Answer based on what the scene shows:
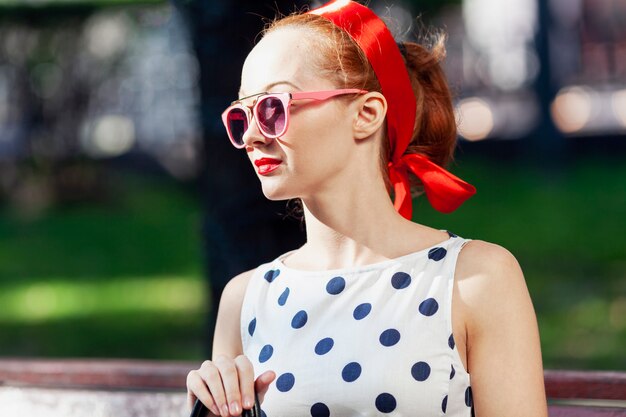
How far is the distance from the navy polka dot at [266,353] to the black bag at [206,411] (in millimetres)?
201

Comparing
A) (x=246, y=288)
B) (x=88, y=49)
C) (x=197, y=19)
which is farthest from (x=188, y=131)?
(x=246, y=288)

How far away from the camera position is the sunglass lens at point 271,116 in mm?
1953

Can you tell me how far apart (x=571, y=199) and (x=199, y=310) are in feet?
18.4

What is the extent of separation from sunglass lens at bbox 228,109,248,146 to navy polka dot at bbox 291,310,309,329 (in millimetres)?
354

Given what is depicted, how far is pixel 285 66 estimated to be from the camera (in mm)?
2002

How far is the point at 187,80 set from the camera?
17.4m

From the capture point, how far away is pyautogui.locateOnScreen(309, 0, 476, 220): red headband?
208cm

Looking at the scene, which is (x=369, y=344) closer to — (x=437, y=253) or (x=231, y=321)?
(x=437, y=253)

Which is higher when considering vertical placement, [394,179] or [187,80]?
[394,179]

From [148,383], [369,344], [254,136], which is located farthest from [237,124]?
[148,383]

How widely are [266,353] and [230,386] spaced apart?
0.72 feet

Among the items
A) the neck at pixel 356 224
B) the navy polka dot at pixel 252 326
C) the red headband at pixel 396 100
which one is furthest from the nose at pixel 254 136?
the navy polka dot at pixel 252 326

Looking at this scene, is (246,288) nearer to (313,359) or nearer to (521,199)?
(313,359)

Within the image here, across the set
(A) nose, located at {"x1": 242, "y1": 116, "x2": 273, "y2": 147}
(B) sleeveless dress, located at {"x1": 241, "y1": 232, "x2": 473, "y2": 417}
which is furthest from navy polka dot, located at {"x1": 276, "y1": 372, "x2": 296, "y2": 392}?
(A) nose, located at {"x1": 242, "y1": 116, "x2": 273, "y2": 147}
